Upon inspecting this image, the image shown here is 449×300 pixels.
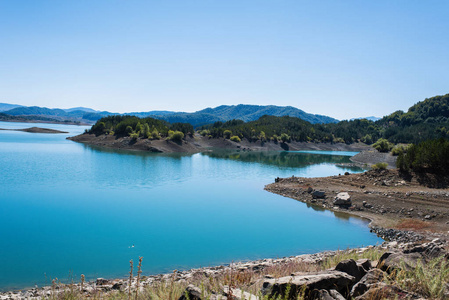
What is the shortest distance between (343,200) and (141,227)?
1992 centimetres

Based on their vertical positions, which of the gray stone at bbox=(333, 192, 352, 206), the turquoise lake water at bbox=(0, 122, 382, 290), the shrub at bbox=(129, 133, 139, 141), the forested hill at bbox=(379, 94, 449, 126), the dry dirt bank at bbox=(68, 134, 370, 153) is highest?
the forested hill at bbox=(379, 94, 449, 126)

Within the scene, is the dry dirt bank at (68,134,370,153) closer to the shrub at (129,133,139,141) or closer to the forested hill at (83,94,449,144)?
the shrub at (129,133,139,141)

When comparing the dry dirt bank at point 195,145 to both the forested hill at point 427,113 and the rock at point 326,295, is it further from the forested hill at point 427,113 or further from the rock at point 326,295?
the rock at point 326,295

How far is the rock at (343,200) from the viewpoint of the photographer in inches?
1171

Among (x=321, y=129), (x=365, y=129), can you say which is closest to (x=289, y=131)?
(x=321, y=129)

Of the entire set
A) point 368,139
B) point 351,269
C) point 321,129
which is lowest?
point 351,269

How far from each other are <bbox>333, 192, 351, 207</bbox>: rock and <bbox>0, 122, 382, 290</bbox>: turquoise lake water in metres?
2.16

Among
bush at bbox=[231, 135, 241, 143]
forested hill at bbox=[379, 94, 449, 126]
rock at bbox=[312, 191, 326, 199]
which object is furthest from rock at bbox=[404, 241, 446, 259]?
forested hill at bbox=[379, 94, 449, 126]

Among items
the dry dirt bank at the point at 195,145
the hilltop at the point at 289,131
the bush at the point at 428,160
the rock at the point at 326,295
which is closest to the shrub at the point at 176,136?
the hilltop at the point at 289,131

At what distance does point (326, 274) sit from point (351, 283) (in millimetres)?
627

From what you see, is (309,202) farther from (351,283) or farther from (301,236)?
(351,283)

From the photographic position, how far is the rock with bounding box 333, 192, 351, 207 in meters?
29.7

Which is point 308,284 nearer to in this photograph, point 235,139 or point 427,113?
point 235,139

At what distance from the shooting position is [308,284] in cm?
580
